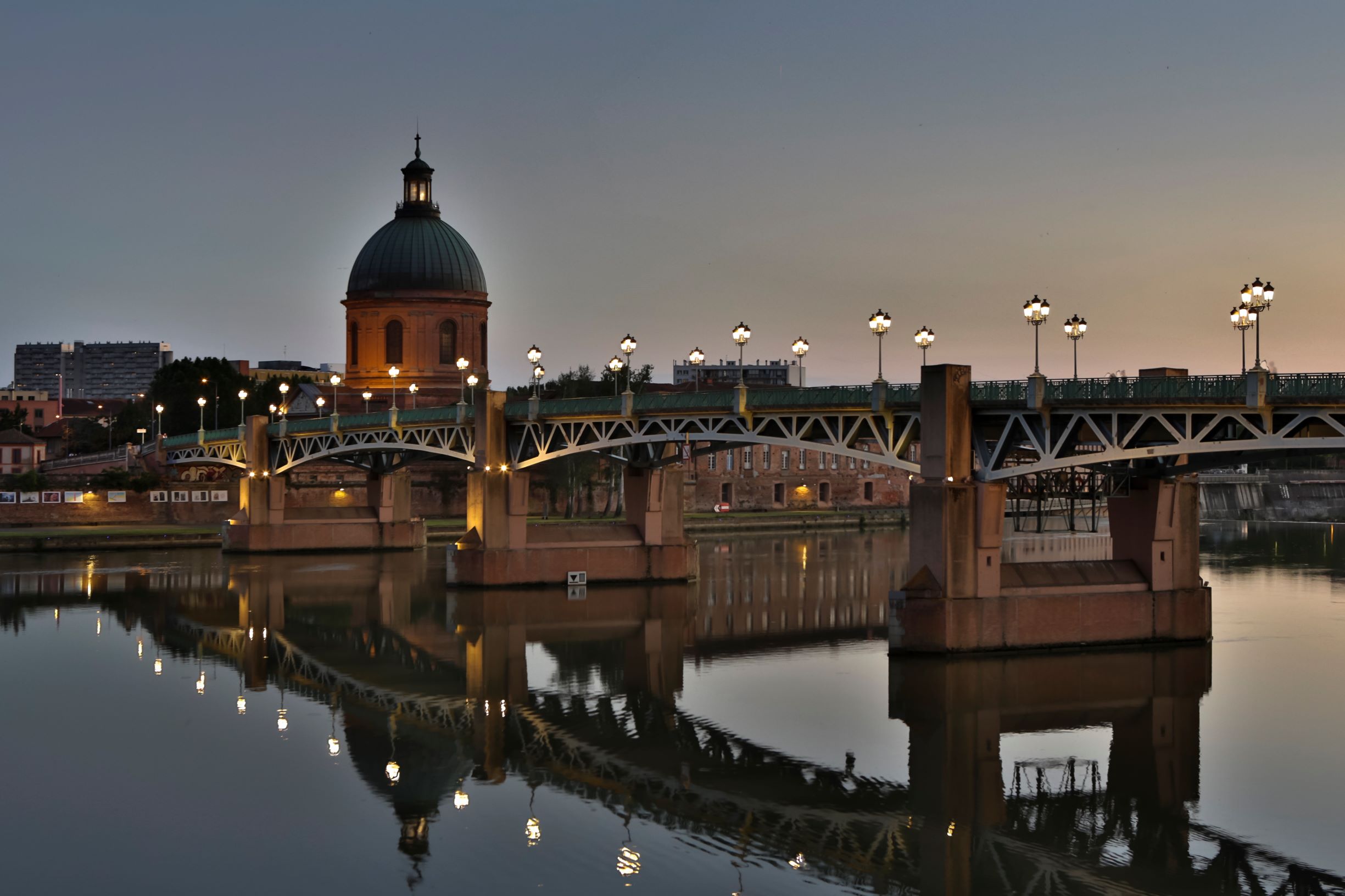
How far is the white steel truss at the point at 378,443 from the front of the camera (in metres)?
74.6

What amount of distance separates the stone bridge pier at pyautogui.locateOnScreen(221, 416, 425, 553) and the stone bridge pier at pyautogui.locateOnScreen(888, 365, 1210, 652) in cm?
5051

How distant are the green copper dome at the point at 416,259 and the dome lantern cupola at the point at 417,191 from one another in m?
0.08

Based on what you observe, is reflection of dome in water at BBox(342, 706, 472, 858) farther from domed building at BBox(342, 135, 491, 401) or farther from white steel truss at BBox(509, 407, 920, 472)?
domed building at BBox(342, 135, 491, 401)

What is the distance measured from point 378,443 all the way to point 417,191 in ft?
131

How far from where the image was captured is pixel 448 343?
11338 cm

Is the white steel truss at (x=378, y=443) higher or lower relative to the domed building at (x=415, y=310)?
lower

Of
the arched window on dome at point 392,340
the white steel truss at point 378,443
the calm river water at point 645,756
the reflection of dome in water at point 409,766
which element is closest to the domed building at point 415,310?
the arched window on dome at point 392,340

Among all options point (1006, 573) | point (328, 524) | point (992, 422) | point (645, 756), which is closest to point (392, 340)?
point (328, 524)

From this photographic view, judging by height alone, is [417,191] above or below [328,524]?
above

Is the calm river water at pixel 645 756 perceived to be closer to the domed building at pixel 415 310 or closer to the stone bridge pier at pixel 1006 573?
the stone bridge pier at pixel 1006 573

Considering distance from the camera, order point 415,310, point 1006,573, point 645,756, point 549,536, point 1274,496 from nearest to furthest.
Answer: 1. point 645,756
2. point 1006,573
3. point 549,536
4. point 415,310
5. point 1274,496

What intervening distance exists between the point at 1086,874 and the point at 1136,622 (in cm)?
2191

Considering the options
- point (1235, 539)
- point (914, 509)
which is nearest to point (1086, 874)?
point (914, 509)

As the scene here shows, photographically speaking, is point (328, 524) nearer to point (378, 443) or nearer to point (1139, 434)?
point (378, 443)
